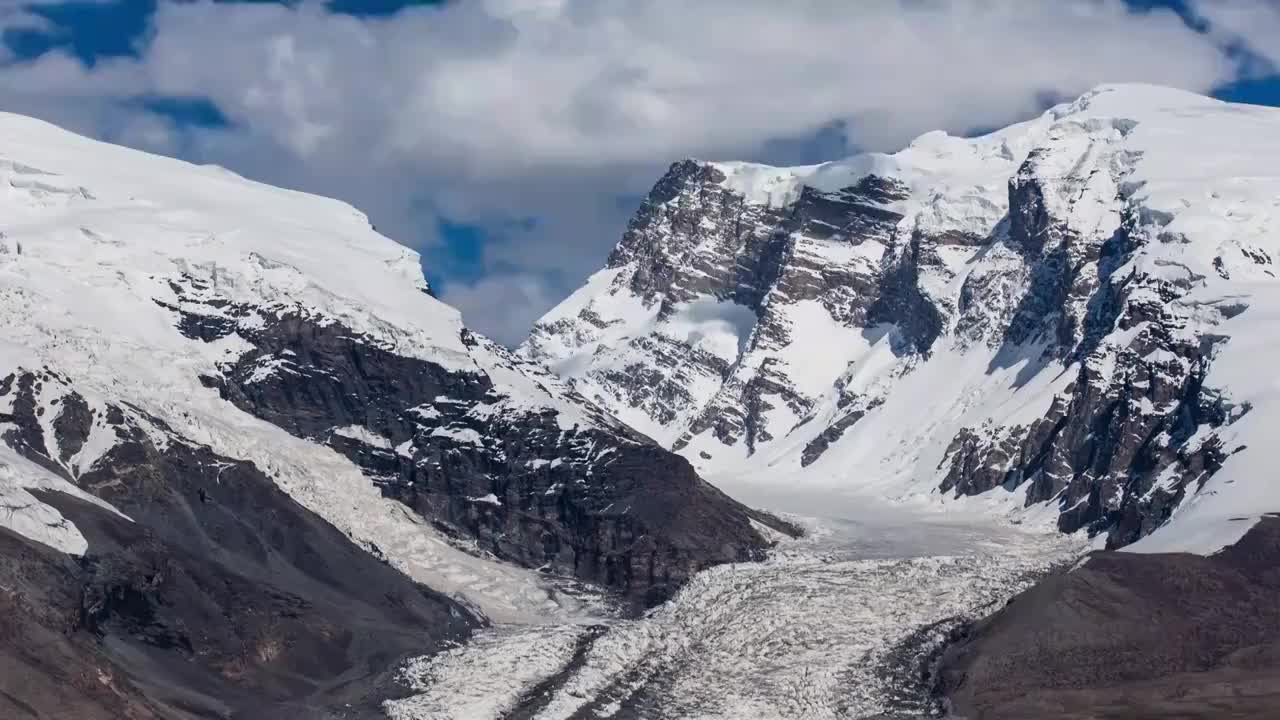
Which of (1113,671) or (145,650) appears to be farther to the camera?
(1113,671)

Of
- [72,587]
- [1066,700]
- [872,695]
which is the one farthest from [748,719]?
[72,587]

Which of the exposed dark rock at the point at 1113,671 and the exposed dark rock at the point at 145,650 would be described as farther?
the exposed dark rock at the point at 1113,671

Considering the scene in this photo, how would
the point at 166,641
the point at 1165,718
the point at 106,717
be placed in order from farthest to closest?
1. the point at 166,641
2. the point at 1165,718
3. the point at 106,717

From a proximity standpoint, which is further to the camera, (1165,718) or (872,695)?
(872,695)

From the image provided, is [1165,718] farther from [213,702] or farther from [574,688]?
[213,702]

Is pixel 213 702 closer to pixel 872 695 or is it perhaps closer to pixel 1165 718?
pixel 872 695

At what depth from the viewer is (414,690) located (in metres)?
189

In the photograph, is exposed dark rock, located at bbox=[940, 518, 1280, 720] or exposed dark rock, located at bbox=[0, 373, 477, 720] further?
exposed dark rock, located at bbox=[940, 518, 1280, 720]

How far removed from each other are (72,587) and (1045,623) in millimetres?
75837

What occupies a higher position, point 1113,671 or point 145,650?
point 1113,671

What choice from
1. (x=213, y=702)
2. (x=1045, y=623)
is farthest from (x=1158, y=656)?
(x=213, y=702)

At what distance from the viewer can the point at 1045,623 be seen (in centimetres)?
19838

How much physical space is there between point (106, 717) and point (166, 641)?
31.2 meters

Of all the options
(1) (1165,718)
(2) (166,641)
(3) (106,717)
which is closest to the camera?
(3) (106,717)
